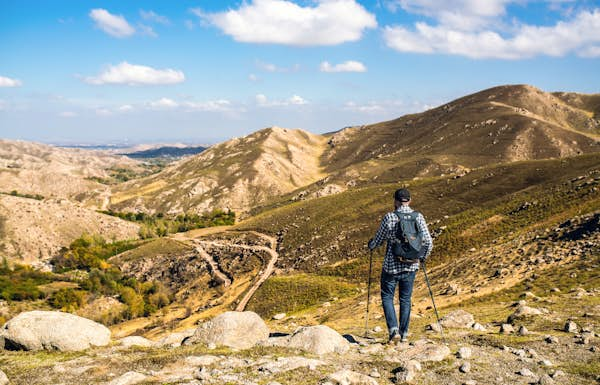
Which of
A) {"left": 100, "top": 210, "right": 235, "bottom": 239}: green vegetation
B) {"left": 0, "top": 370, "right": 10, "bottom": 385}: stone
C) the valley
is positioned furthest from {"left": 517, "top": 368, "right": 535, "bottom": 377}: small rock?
{"left": 100, "top": 210, "right": 235, "bottom": 239}: green vegetation

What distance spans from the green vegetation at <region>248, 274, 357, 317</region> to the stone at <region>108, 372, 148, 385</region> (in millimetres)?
36259

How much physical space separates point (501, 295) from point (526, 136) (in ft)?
597

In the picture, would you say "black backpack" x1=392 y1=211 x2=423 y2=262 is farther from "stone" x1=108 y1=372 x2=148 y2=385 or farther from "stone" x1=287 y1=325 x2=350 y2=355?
"stone" x1=108 y1=372 x2=148 y2=385

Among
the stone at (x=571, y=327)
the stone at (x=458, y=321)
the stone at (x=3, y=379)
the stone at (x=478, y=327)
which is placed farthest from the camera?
the stone at (x=458, y=321)

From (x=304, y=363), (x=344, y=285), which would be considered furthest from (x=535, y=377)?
(x=344, y=285)

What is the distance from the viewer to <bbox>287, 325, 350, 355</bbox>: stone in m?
13.4

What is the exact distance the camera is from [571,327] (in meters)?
14.4

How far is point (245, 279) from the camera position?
3147 inches

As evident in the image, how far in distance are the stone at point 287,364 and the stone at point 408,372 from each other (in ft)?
8.18

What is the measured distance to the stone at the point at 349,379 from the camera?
9.92 meters

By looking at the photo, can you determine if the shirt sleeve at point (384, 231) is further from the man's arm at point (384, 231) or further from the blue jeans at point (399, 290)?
the blue jeans at point (399, 290)

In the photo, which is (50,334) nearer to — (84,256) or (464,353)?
(464,353)

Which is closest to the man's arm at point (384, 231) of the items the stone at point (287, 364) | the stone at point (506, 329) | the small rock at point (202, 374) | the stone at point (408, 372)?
the stone at point (408, 372)

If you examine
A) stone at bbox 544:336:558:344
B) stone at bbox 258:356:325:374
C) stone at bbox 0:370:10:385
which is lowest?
stone at bbox 0:370:10:385
